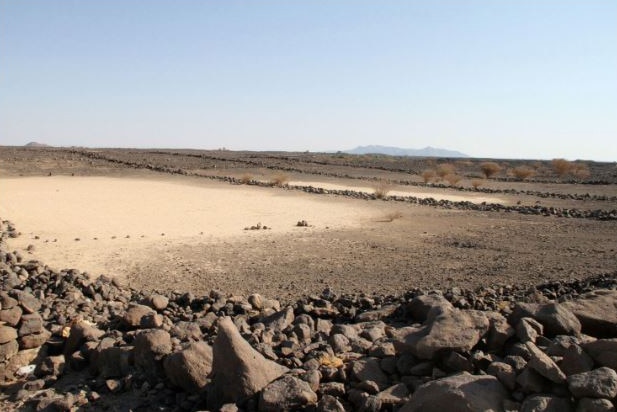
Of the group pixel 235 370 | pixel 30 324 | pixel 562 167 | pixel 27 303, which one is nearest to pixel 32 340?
pixel 30 324

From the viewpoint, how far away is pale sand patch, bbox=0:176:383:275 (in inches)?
464

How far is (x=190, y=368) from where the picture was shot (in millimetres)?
4641

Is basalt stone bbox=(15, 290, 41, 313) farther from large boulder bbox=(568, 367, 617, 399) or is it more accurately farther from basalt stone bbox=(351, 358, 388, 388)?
large boulder bbox=(568, 367, 617, 399)

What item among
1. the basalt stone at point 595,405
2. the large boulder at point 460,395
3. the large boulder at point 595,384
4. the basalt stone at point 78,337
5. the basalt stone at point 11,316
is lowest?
the basalt stone at point 78,337

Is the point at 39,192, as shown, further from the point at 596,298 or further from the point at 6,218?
the point at 596,298

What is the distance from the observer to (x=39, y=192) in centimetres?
2275

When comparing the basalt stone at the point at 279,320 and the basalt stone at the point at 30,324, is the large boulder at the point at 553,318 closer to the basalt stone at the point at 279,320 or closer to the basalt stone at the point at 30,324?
the basalt stone at the point at 279,320

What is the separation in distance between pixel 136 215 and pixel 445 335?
14.2 meters

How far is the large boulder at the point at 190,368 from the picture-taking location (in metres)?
4.62

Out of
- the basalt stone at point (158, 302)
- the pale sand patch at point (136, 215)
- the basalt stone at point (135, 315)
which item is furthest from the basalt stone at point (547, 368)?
the pale sand patch at point (136, 215)

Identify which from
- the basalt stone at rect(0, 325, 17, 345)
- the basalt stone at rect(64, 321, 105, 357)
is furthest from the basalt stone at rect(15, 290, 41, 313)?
the basalt stone at rect(64, 321, 105, 357)

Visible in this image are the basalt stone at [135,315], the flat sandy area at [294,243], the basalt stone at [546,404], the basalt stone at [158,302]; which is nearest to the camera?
the basalt stone at [546,404]

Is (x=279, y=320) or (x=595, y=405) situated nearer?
(x=595, y=405)

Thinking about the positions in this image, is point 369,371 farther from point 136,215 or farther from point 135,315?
point 136,215
